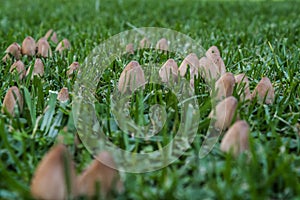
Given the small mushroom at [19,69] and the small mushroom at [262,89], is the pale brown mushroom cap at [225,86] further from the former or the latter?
the small mushroom at [19,69]

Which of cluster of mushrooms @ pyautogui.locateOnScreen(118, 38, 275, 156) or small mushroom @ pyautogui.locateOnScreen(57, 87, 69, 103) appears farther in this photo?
small mushroom @ pyautogui.locateOnScreen(57, 87, 69, 103)

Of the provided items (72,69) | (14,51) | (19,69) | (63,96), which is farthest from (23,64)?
(63,96)

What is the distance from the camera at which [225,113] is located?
119cm

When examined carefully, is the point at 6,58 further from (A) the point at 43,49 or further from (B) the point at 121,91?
(B) the point at 121,91

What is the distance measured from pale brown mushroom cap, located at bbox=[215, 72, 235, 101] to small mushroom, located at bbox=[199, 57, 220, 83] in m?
0.21

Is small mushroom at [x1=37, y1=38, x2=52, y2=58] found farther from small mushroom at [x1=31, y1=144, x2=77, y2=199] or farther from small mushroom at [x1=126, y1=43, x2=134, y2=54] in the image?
small mushroom at [x1=31, y1=144, x2=77, y2=199]

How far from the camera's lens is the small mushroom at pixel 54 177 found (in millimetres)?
845

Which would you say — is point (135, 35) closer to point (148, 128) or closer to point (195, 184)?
point (148, 128)

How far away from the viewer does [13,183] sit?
2.94 ft

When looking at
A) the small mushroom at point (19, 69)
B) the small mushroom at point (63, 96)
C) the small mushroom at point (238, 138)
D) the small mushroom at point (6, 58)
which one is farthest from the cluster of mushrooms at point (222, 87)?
the small mushroom at point (6, 58)

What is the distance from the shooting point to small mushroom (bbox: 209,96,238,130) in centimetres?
119

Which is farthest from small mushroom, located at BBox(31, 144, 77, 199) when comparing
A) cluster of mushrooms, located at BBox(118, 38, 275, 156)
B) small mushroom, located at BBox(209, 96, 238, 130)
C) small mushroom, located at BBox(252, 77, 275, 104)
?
small mushroom, located at BBox(252, 77, 275, 104)

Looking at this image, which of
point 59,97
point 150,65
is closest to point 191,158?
point 59,97

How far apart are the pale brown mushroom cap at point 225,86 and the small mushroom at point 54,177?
2.14 feet
